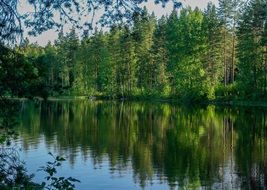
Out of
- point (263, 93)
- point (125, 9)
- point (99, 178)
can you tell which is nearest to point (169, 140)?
point (99, 178)

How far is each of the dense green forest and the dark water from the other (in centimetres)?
659

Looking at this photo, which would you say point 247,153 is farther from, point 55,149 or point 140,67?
point 140,67

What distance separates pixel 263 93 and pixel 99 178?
41.9 meters

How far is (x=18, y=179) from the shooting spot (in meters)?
7.64

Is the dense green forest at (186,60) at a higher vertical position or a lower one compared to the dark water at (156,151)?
higher

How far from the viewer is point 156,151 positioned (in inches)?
1022

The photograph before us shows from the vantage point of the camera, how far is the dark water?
19125 millimetres

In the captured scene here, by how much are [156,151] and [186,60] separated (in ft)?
Answer: 158

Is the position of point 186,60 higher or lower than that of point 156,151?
higher

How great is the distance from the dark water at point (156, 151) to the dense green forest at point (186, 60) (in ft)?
21.6

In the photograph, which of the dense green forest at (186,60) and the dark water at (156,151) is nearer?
the dark water at (156,151)

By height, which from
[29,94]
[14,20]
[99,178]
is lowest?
[99,178]

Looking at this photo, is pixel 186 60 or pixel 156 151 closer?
pixel 156 151

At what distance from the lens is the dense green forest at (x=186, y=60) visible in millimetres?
61938
